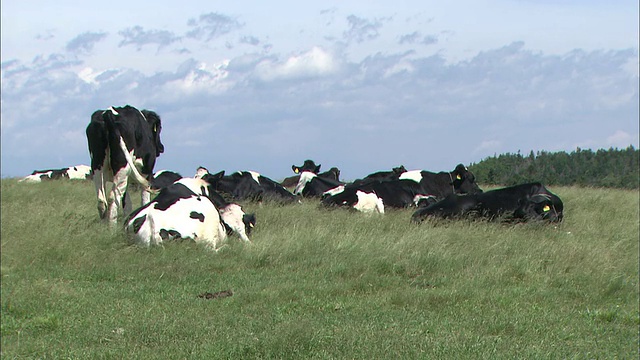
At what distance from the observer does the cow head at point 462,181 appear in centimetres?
1942

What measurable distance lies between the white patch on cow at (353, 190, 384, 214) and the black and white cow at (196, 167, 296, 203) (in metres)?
2.32

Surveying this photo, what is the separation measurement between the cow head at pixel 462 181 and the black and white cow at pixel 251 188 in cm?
430

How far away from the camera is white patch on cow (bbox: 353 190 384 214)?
1642 centimetres

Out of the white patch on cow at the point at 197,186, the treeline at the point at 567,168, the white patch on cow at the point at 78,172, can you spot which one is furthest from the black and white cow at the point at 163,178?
the treeline at the point at 567,168

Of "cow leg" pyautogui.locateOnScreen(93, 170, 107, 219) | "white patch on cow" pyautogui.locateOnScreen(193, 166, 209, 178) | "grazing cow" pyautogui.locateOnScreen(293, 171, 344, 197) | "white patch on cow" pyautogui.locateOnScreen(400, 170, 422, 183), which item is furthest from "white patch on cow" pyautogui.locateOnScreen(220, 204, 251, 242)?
"grazing cow" pyautogui.locateOnScreen(293, 171, 344, 197)

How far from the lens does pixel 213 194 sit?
13.4 meters

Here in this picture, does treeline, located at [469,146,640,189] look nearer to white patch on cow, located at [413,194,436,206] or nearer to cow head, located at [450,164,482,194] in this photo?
cow head, located at [450,164,482,194]

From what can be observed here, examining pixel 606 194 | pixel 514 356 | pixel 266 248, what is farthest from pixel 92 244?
pixel 606 194

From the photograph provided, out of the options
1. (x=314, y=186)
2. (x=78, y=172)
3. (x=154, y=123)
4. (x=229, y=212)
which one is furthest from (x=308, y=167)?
(x=229, y=212)

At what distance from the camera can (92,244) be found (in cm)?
1119

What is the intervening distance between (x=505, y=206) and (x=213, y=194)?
573 centimetres

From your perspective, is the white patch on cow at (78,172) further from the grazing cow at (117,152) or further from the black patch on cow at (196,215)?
the black patch on cow at (196,215)

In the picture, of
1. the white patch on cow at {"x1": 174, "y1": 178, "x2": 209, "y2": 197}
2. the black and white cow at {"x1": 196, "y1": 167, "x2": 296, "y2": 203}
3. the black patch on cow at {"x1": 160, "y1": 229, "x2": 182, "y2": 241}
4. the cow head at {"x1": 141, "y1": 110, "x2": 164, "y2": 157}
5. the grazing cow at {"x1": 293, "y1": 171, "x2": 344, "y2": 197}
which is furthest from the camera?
the grazing cow at {"x1": 293, "y1": 171, "x2": 344, "y2": 197}

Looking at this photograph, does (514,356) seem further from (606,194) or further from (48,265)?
(606,194)
